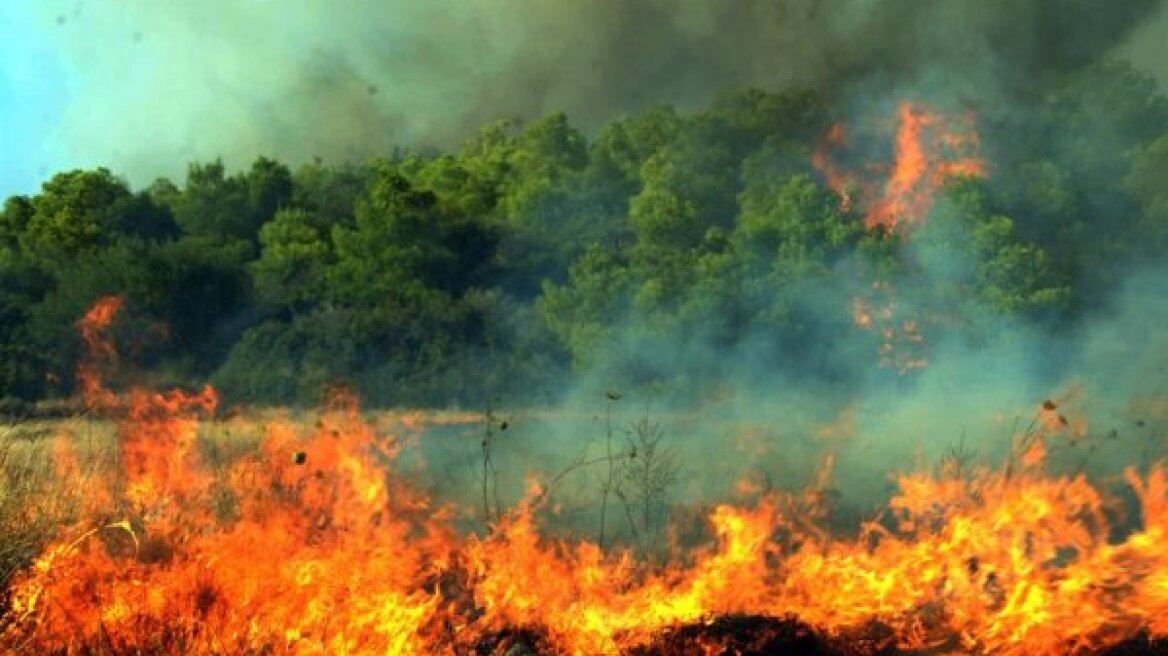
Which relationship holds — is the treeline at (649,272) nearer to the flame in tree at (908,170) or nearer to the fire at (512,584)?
the flame in tree at (908,170)

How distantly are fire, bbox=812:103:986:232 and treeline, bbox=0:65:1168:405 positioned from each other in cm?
37

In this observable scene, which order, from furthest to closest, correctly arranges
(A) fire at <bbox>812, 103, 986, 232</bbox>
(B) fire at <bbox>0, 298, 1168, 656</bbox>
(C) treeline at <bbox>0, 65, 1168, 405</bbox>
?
(A) fire at <bbox>812, 103, 986, 232</bbox>
(C) treeline at <bbox>0, 65, 1168, 405</bbox>
(B) fire at <bbox>0, 298, 1168, 656</bbox>

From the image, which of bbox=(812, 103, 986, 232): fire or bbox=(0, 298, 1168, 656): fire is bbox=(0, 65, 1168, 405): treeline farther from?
bbox=(0, 298, 1168, 656): fire

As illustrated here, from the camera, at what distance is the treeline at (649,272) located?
59.8 ft

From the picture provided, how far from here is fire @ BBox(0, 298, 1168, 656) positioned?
19.2 feet

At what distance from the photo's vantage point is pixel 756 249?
20.0 meters

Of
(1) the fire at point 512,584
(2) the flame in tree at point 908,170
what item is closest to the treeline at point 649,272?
(2) the flame in tree at point 908,170

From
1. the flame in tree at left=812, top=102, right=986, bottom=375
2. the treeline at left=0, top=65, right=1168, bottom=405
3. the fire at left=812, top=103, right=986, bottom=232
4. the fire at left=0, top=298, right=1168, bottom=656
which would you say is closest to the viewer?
the fire at left=0, top=298, right=1168, bottom=656

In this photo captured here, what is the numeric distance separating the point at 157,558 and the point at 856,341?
40.9ft

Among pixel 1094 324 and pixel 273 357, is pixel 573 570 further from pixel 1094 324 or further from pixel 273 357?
pixel 273 357

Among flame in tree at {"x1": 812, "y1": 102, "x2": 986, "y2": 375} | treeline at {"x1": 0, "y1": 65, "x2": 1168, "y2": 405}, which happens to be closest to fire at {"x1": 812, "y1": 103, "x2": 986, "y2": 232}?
flame in tree at {"x1": 812, "y1": 102, "x2": 986, "y2": 375}

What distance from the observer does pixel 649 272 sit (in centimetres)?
2094

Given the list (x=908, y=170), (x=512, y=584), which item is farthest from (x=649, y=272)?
(x=512, y=584)

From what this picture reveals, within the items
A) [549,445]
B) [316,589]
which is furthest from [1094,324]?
[316,589]
